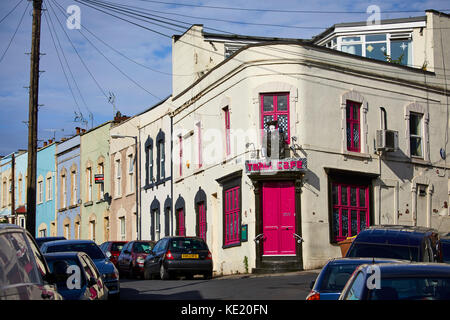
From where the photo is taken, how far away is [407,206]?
106 ft

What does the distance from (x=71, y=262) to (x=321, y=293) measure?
488 cm

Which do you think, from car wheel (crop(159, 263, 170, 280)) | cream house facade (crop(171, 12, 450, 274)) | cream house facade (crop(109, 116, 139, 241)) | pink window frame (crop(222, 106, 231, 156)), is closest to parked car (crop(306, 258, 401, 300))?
car wheel (crop(159, 263, 170, 280))

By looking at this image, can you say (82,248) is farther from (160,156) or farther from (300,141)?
(160,156)

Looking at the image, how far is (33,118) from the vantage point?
23.5 meters

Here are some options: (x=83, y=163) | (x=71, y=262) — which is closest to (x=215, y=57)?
(x=83, y=163)

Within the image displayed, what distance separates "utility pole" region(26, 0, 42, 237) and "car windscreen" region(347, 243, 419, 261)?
1077 centimetres

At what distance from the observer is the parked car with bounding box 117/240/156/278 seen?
3061 centimetres

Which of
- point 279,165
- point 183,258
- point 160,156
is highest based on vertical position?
point 160,156

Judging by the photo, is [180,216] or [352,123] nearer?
[352,123]

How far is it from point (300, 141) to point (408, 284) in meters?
21.2

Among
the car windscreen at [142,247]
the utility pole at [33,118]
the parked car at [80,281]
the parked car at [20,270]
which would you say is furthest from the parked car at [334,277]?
the car windscreen at [142,247]

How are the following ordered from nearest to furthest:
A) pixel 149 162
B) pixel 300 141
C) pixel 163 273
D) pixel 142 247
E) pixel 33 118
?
pixel 33 118, pixel 163 273, pixel 300 141, pixel 142 247, pixel 149 162

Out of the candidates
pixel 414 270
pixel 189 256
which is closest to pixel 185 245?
pixel 189 256
